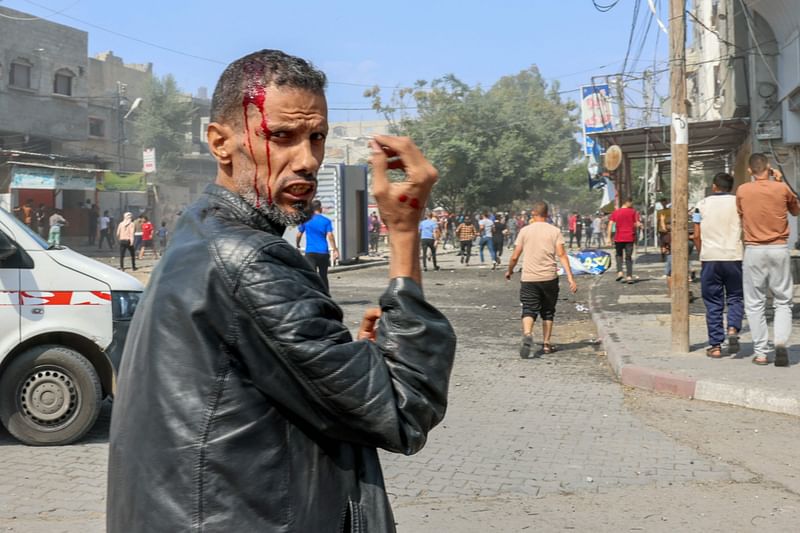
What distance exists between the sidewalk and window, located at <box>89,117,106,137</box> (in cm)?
4077

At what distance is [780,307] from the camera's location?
8.86 meters

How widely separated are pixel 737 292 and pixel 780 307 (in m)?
0.91

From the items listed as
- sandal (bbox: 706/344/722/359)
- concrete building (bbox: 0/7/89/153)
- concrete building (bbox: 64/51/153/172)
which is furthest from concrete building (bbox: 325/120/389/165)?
sandal (bbox: 706/344/722/359)

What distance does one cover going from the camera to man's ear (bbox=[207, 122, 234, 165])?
1.79 metres

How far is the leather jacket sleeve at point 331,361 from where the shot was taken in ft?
5.00

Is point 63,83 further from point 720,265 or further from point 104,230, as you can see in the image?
point 720,265

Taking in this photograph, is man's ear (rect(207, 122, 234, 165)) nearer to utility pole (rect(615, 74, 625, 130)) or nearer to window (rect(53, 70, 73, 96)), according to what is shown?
utility pole (rect(615, 74, 625, 130))

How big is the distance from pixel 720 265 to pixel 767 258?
2.90 feet

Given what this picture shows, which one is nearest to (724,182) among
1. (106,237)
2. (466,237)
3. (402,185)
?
(402,185)

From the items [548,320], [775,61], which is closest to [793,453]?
[548,320]

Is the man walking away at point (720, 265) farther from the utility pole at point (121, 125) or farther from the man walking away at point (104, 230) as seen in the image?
the utility pole at point (121, 125)

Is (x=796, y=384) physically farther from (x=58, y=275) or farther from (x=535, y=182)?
(x=535, y=182)

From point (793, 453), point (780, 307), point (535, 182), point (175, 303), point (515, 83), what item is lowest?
point (793, 453)

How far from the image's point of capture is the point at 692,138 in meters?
24.0
